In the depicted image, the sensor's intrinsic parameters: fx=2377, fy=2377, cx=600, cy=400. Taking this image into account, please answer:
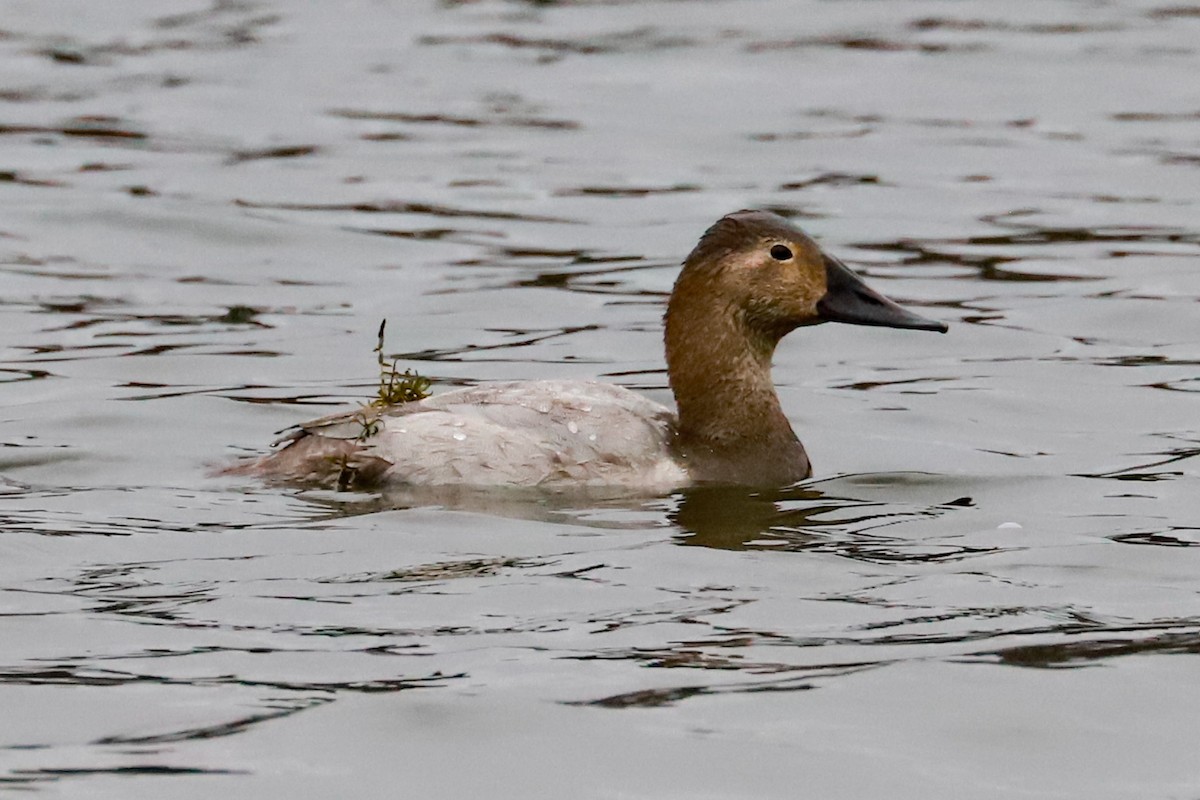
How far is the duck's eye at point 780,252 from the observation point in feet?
31.6

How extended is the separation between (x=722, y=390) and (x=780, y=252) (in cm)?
61

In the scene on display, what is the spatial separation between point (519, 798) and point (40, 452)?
4575 millimetres

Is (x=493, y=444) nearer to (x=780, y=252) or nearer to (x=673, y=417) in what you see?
(x=673, y=417)

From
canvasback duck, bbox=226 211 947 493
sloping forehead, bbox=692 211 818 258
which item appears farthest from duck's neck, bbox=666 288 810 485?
sloping forehead, bbox=692 211 818 258

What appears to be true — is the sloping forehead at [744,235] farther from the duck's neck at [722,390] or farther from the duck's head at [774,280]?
the duck's neck at [722,390]

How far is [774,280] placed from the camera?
9.62m

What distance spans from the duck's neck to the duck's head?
0.22 feet

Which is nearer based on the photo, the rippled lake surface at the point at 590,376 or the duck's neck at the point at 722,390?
the rippled lake surface at the point at 590,376

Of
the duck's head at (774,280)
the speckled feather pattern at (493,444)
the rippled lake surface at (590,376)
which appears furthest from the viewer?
the duck's head at (774,280)

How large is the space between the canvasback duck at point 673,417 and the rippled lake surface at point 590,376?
166 mm

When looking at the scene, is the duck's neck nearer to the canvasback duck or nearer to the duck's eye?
the canvasback duck

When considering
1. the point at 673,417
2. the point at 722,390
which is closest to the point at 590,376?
the point at 673,417

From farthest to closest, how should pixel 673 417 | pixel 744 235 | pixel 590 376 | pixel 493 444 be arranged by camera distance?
pixel 590 376
pixel 673 417
pixel 744 235
pixel 493 444

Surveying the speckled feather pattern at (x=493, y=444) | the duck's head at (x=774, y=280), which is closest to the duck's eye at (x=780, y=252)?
the duck's head at (x=774, y=280)
